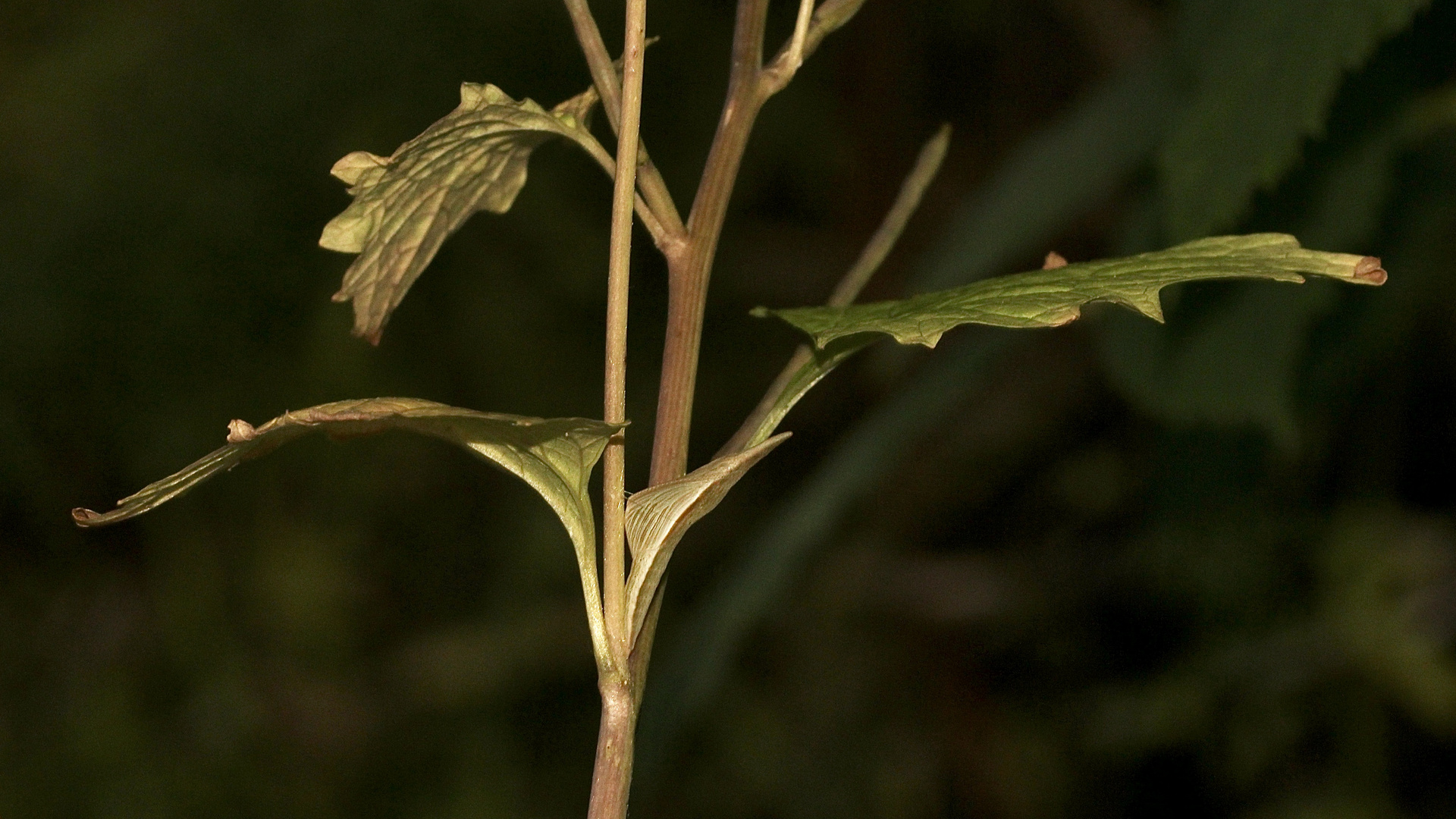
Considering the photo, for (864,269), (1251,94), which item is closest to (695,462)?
(1251,94)

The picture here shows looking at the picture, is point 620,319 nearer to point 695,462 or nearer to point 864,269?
point 864,269

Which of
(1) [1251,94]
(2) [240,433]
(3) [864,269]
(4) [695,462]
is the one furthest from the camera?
(4) [695,462]

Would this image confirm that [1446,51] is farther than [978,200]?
No

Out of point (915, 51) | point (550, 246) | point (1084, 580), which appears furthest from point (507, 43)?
point (1084, 580)

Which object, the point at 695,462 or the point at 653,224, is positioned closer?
the point at 653,224

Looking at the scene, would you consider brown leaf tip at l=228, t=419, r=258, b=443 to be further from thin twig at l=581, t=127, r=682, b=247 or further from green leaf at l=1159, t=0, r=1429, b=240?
green leaf at l=1159, t=0, r=1429, b=240

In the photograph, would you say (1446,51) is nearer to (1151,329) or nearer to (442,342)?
(1151,329)

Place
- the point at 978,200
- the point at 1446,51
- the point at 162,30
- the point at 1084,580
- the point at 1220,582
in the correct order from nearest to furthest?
the point at 1446,51 → the point at 978,200 → the point at 162,30 → the point at 1220,582 → the point at 1084,580
